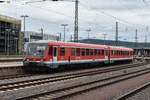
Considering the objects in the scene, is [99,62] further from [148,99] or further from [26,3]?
[148,99]

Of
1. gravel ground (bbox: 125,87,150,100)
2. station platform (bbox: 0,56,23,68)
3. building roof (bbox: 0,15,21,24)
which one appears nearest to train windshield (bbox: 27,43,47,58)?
station platform (bbox: 0,56,23,68)

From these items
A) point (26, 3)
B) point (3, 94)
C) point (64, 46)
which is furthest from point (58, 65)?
point (3, 94)

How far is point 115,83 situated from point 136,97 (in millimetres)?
4510

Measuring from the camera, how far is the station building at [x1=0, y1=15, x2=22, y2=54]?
69.6 m

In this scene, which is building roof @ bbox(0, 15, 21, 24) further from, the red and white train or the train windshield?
the train windshield

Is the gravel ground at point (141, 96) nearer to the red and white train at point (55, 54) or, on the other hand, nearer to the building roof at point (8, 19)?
the red and white train at point (55, 54)

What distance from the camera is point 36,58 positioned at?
1886 cm

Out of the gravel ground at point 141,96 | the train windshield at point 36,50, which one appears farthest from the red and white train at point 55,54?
the gravel ground at point 141,96

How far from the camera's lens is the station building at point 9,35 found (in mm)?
69562

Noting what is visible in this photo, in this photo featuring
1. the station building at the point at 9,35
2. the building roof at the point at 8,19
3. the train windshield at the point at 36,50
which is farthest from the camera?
the building roof at the point at 8,19

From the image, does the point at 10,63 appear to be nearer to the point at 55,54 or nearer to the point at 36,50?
the point at 36,50

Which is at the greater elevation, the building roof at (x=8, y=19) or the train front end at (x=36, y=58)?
the building roof at (x=8, y=19)

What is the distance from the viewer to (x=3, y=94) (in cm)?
1016

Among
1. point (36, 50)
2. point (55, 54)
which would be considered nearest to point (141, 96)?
point (55, 54)
